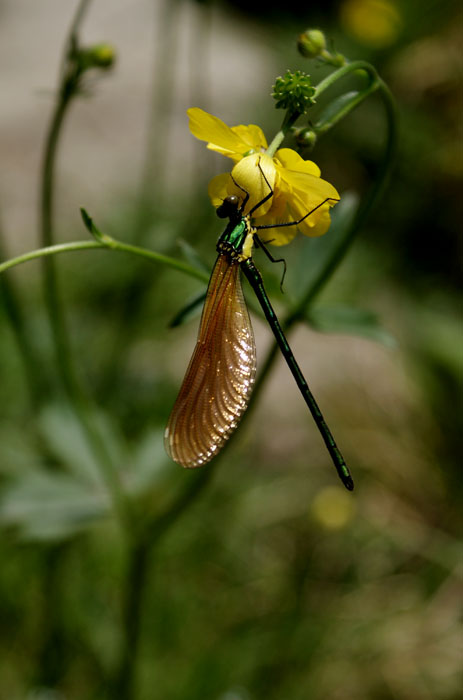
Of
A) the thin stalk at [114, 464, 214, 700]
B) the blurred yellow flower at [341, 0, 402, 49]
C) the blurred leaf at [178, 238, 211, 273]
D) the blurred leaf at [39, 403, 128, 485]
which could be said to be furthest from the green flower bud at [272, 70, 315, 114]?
the blurred yellow flower at [341, 0, 402, 49]

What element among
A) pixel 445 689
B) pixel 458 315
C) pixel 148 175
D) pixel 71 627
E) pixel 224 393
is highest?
pixel 224 393

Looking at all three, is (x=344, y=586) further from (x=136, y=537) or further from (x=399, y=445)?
(x=136, y=537)

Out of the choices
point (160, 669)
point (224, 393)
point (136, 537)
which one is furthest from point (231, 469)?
point (224, 393)

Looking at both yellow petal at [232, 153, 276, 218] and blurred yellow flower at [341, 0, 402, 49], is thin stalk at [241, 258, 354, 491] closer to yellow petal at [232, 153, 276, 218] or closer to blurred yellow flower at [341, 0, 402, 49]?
yellow petal at [232, 153, 276, 218]

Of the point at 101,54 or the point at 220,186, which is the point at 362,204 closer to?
the point at 220,186

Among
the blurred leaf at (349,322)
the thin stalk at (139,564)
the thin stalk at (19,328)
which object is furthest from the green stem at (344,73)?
the thin stalk at (19,328)
